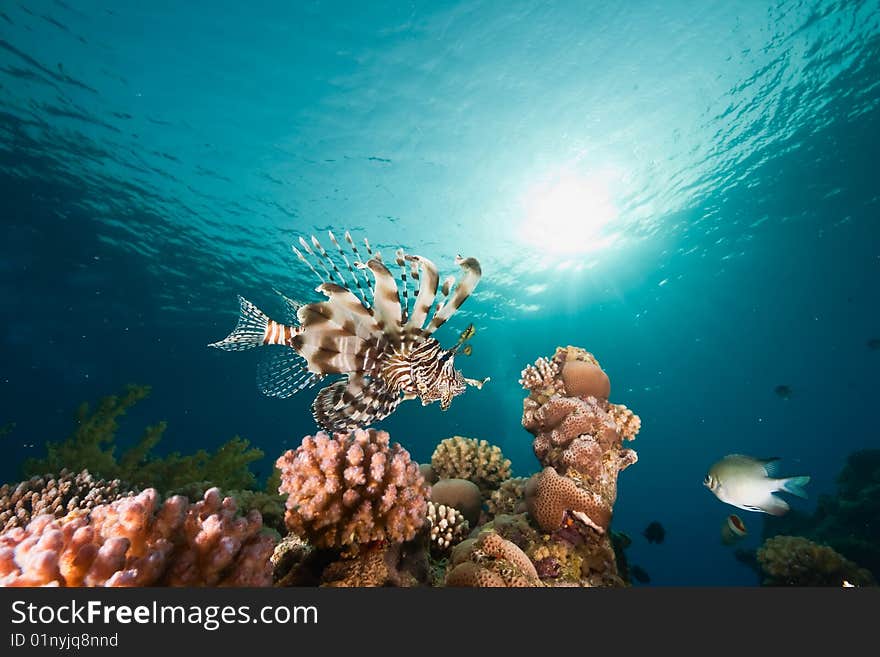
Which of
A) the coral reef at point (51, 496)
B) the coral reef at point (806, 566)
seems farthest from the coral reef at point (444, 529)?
the coral reef at point (806, 566)

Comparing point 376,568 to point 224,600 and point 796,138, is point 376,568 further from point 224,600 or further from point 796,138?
point 796,138

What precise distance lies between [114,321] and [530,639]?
3272 cm

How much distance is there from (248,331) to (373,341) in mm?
1863

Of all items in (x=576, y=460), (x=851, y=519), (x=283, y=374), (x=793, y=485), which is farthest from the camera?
(x=851, y=519)

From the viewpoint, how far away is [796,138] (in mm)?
17969

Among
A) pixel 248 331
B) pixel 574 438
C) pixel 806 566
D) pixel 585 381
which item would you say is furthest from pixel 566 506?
pixel 806 566

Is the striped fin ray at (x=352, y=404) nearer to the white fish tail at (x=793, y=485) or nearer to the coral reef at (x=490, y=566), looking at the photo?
the coral reef at (x=490, y=566)

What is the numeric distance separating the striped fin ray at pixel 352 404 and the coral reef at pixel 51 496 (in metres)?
3.28

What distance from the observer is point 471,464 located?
21.4 ft

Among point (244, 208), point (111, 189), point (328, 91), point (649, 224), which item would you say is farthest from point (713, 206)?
point (111, 189)

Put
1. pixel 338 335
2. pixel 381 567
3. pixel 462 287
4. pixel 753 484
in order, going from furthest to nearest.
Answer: pixel 753 484 → pixel 338 335 → pixel 462 287 → pixel 381 567

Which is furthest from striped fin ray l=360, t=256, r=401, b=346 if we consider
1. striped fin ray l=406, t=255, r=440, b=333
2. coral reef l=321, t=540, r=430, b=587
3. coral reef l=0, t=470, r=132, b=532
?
coral reef l=0, t=470, r=132, b=532

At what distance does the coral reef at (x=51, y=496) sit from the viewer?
4395mm

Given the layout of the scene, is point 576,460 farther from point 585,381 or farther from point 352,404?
point 352,404
